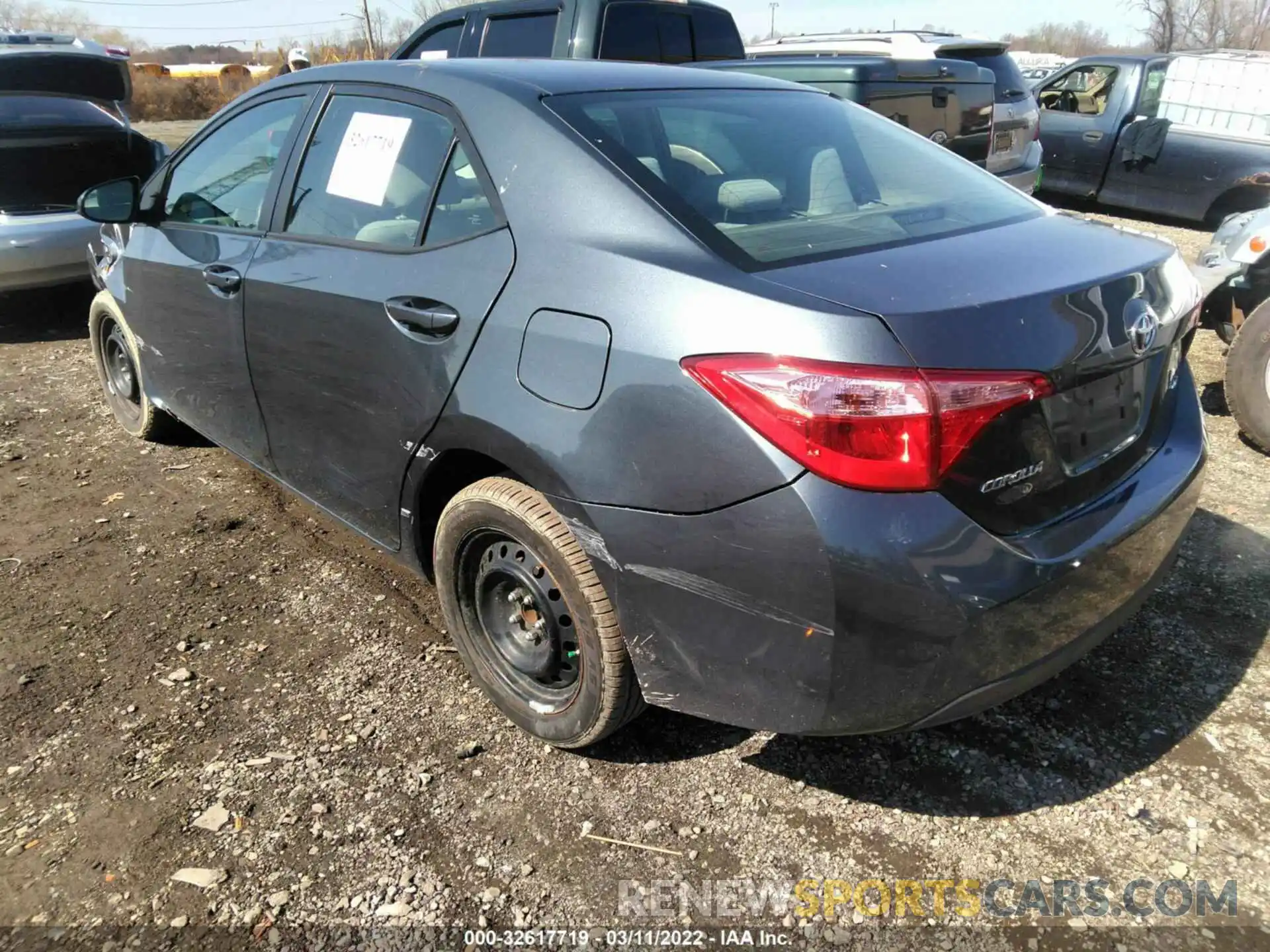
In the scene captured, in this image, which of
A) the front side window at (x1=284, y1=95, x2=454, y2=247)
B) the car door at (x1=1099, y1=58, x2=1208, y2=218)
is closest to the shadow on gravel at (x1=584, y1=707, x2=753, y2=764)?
the front side window at (x1=284, y1=95, x2=454, y2=247)

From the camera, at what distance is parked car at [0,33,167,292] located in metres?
6.53

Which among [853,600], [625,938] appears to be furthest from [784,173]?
[625,938]

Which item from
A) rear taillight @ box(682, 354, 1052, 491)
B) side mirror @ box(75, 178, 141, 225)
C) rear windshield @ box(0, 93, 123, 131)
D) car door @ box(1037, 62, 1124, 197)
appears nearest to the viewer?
rear taillight @ box(682, 354, 1052, 491)

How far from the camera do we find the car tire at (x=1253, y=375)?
13.9 ft

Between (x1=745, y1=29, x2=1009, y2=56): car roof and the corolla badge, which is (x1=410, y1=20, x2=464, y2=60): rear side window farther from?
the corolla badge

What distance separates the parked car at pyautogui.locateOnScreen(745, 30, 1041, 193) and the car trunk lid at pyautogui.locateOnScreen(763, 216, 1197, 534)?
5.17 m

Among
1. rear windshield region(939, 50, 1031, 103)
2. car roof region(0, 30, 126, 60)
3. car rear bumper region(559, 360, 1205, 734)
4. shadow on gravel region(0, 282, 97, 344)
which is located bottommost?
shadow on gravel region(0, 282, 97, 344)

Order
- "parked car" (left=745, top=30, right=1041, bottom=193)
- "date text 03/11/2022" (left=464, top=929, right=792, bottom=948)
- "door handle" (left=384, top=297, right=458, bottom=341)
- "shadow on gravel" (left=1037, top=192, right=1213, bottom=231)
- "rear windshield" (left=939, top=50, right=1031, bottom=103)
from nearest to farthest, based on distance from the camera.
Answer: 1. "date text 03/11/2022" (left=464, top=929, right=792, bottom=948)
2. "door handle" (left=384, top=297, right=458, bottom=341)
3. "parked car" (left=745, top=30, right=1041, bottom=193)
4. "rear windshield" (left=939, top=50, right=1031, bottom=103)
5. "shadow on gravel" (left=1037, top=192, right=1213, bottom=231)

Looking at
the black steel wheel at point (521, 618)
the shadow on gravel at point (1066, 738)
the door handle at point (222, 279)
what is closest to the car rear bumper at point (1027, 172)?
the shadow on gravel at point (1066, 738)

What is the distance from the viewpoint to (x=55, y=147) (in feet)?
23.1

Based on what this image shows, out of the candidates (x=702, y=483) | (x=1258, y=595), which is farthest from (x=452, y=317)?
(x=1258, y=595)

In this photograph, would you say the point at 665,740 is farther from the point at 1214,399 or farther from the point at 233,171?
the point at 1214,399

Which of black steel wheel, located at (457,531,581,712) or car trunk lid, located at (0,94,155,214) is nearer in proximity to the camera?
black steel wheel, located at (457,531,581,712)

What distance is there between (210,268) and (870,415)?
2.55m
